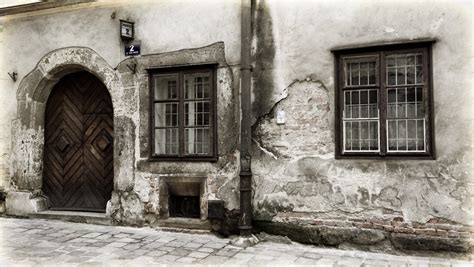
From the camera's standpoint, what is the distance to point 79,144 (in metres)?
8.41

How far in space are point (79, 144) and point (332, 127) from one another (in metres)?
5.02

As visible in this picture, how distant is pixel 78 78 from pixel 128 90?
1568 millimetres

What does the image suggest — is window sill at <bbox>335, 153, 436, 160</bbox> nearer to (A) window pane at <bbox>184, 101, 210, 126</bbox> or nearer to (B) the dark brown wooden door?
(A) window pane at <bbox>184, 101, 210, 126</bbox>

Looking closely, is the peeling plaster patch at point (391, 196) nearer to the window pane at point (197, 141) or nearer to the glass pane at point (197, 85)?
the window pane at point (197, 141)

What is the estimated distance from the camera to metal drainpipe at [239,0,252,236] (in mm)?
6531

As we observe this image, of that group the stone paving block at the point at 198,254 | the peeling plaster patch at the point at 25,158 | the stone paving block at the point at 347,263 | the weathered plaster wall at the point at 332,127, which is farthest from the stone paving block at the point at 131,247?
the peeling plaster patch at the point at 25,158

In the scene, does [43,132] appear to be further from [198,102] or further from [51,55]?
[198,102]

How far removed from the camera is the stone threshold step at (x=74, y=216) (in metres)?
7.69

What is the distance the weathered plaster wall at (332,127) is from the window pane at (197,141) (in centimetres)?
91

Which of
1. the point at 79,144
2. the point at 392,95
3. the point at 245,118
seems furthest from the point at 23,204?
the point at 392,95

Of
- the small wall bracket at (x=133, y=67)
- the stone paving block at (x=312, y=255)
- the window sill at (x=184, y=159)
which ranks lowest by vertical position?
the stone paving block at (x=312, y=255)

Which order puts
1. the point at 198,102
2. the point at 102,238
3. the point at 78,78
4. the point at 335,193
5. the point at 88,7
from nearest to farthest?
the point at 335,193 → the point at 102,238 → the point at 198,102 → the point at 88,7 → the point at 78,78

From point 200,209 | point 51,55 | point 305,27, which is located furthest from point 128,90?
point 305,27

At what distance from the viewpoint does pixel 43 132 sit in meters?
8.67
